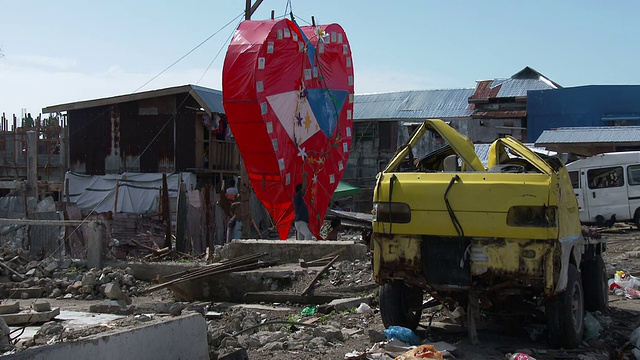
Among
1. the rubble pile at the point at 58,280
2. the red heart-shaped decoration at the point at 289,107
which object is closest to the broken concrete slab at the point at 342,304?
the rubble pile at the point at 58,280

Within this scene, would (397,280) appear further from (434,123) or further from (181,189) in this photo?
(181,189)

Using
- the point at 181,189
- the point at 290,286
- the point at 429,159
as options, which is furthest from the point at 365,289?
the point at 181,189

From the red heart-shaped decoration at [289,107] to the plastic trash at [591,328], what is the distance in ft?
30.6

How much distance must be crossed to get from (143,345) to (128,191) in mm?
24265

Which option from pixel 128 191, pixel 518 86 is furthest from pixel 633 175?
pixel 128 191

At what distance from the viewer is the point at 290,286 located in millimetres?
11867

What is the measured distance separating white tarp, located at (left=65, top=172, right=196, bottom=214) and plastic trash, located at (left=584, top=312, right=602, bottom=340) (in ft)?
70.6

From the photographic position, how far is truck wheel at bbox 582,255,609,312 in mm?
9273

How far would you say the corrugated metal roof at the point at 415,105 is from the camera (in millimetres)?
37906

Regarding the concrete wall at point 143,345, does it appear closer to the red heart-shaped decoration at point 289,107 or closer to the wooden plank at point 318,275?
the wooden plank at point 318,275

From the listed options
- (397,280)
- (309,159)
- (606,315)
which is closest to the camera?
(397,280)

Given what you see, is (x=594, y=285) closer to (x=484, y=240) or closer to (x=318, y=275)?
(x=484, y=240)

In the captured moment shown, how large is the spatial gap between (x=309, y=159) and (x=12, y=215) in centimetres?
952

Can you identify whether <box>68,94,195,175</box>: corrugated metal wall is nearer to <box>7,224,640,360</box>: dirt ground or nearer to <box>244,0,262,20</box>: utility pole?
<box>244,0,262,20</box>: utility pole
